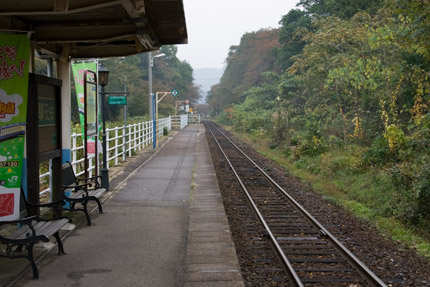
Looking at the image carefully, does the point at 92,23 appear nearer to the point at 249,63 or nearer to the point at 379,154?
the point at 379,154

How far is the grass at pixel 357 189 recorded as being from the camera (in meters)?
8.05

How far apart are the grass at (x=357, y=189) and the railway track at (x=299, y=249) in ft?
3.98

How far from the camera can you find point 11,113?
227 inches

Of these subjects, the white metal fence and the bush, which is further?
the bush

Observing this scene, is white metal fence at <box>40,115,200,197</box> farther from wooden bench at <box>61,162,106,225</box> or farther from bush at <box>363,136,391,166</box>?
→ bush at <box>363,136,391,166</box>

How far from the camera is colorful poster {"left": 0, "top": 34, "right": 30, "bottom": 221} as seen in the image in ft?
18.7

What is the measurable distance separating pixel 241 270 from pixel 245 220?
288cm

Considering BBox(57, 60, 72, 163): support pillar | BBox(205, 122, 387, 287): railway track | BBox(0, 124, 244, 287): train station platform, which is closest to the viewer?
BBox(0, 124, 244, 287): train station platform

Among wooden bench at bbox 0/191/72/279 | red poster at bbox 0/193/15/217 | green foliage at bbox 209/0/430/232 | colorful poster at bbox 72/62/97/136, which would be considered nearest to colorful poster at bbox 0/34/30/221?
red poster at bbox 0/193/15/217

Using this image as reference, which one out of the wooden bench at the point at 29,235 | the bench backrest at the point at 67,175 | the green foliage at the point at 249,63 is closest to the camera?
the wooden bench at the point at 29,235

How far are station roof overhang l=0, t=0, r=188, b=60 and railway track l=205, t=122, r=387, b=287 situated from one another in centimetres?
370

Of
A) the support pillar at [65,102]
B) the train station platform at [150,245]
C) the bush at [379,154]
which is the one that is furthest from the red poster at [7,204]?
the bush at [379,154]

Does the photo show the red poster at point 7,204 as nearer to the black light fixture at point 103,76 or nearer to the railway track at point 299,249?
the railway track at point 299,249

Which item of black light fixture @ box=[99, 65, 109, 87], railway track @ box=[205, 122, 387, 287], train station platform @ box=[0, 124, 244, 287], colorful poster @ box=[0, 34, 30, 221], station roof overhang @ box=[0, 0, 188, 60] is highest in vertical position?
station roof overhang @ box=[0, 0, 188, 60]
